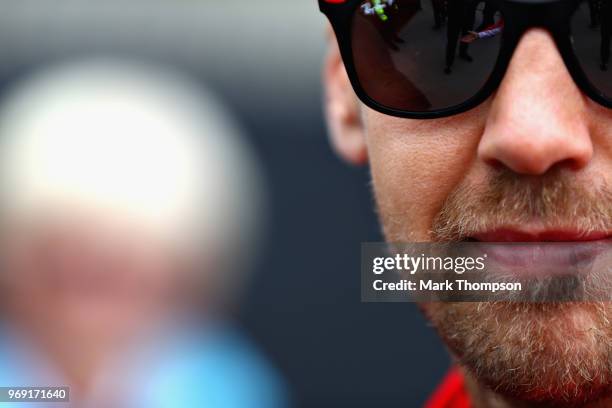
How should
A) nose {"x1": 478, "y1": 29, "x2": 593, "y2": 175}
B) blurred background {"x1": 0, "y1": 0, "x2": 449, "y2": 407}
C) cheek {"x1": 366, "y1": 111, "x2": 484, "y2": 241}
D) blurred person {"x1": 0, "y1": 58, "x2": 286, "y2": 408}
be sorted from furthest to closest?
blurred background {"x1": 0, "y1": 0, "x2": 449, "y2": 407}
blurred person {"x1": 0, "y1": 58, "x2": 286, "y2": 408}
cheek {"x1": 366, "y1": 111, "x2": 484, "y2": 241}
nose {"x1": 478, "y1": 29, "x2": 593, "y2": 175}

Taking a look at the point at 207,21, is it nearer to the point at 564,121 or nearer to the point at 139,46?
the point at 139,46

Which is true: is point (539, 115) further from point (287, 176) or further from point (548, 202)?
point (287, 176)

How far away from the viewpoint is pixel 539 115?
3.19 feet

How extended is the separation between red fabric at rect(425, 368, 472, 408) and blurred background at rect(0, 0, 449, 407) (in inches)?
37.9

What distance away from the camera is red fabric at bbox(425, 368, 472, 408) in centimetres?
153

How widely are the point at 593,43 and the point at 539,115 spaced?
0.38ft

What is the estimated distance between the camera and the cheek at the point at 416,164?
111 centimetres

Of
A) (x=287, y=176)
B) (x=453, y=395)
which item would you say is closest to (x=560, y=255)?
(x=453, y=395)

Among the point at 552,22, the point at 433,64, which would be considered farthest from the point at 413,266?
the point at 552,22

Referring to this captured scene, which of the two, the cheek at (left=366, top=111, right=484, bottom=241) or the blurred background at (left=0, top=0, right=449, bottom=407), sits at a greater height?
the cheek at (left=366, top=111, right=484, bottom=241)

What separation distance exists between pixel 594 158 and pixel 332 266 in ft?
5.67

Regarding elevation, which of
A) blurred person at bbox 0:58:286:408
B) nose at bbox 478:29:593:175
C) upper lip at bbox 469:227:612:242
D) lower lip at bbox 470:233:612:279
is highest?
nose at bbox 478:29:593:175

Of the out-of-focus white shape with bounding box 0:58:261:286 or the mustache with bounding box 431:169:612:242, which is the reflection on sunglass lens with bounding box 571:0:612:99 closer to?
the mustache with bounding box 431:169:612:242

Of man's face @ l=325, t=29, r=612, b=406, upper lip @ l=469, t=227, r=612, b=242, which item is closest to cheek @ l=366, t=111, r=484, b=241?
man's face @ l=325, t=29, r=612, b=406
